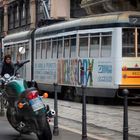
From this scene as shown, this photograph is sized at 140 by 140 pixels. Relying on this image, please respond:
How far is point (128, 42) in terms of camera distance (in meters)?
20.2

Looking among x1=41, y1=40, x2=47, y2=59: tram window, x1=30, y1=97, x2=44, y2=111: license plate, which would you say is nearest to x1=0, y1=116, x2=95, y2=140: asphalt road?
x1=30, y1=97, x2=44, y2=111: license plate

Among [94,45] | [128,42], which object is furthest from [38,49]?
[128,42]

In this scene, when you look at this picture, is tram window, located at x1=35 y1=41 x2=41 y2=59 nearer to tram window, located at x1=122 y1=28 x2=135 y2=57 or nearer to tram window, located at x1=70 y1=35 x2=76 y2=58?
tram window, located at x1=70 y1=35 x2=76 y2=58

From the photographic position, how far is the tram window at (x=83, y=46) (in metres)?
21.5

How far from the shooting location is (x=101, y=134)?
478 inches

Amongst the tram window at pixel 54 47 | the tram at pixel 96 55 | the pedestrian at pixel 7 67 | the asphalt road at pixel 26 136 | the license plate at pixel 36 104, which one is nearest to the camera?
the license plate at pixel 36 104

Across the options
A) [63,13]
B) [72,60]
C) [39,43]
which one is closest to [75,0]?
[63,13]

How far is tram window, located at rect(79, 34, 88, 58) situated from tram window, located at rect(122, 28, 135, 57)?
1.87 m

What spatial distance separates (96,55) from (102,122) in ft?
21.9

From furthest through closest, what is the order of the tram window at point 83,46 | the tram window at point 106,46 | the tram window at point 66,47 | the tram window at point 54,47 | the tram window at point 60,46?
the tram window at point 54,47 < the tram window at point 60,46 < the tram window at point 66,47 < the tram window at point 83,46 < the tram window at point 106,46

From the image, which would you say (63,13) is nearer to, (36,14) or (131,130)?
(36,14)

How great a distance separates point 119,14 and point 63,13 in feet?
81.7

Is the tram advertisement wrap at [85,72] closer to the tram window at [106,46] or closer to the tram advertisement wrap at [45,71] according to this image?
the tram window at [106,46]

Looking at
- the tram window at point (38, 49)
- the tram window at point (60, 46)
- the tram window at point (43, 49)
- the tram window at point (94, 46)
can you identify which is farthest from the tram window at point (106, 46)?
the tram window at point (38, 49)
